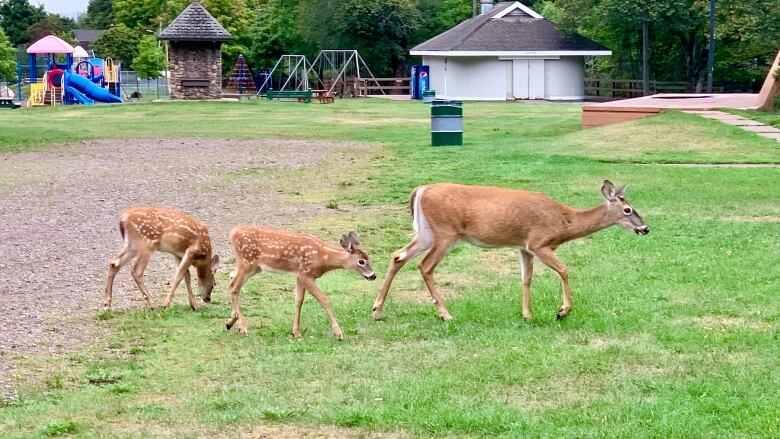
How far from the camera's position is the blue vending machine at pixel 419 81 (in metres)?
68.4

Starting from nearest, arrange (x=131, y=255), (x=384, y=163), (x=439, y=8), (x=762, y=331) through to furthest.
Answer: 1. (x=762, y=331)
2. (x=131, y=255)
3. (x=384, y=163)
4. (x=439, y=8)

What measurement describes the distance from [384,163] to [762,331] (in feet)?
54.7

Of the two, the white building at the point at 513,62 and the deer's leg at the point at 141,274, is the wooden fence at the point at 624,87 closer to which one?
the white building at the point at 513,62

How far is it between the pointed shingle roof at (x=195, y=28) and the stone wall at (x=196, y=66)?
25.7 inches

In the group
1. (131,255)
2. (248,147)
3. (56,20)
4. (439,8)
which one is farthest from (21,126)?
(56,20)

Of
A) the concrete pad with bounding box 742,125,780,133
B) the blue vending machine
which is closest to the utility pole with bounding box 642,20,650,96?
the blue vending machine

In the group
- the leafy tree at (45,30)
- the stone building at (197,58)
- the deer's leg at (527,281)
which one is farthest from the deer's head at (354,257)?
the leafy tree at (45,30)

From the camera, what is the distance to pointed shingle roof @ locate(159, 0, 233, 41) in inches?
2496

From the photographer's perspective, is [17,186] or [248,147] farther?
[248,147]

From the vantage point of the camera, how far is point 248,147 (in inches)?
1217

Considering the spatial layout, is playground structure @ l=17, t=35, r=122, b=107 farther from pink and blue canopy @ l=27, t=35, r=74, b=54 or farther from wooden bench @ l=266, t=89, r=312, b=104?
wooden bench @ l=266, t=89, r=312, b=104

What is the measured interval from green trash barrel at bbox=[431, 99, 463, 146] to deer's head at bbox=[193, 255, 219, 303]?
1854cm

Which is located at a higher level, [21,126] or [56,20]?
[56,20]

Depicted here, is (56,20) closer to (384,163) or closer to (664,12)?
(664,12)
